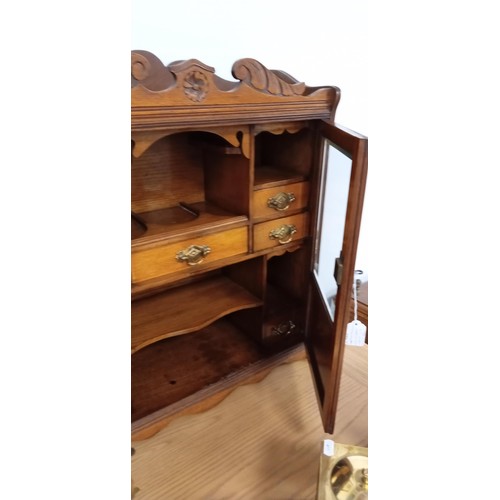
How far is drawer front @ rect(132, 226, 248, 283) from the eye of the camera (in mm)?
912

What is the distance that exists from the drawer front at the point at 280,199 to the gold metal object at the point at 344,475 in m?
0.59

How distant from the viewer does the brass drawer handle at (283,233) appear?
112 centimetres

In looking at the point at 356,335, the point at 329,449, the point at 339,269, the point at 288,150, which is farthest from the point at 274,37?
the point at 329,449

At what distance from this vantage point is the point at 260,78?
0.91 metres

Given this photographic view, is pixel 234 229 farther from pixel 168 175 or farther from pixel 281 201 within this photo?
pixel 168 175

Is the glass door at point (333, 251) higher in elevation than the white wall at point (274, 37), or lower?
lower

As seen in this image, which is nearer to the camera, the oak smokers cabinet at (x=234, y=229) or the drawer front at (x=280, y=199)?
the oak smokers cabinet at (x=234, y=229)

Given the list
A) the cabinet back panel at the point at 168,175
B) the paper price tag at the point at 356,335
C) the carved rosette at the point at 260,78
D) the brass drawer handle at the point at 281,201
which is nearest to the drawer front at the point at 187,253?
the brass drawer handle at the point at 281,201

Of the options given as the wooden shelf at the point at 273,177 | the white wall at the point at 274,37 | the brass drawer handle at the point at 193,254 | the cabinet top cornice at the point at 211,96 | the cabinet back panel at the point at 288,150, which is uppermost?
the white wall at the point at 274,37

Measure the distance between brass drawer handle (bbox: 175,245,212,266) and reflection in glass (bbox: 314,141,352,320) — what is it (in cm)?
35

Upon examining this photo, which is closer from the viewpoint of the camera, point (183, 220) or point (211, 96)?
point (211, 96)

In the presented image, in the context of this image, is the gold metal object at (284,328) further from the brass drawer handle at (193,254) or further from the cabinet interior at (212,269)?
the brass drawer handle at (193,254)

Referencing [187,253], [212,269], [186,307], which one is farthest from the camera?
[186,307]
